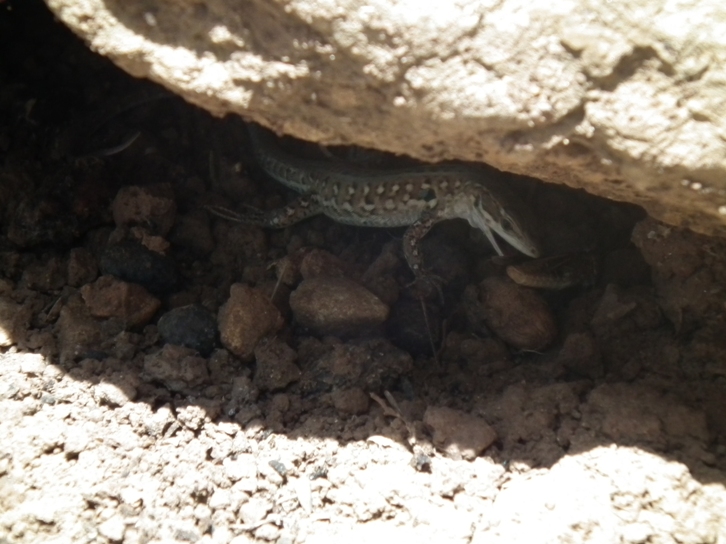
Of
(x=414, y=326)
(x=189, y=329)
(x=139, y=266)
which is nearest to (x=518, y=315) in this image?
(x=414, y=326)

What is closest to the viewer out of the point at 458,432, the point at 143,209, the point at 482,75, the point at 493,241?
the point at 482,75

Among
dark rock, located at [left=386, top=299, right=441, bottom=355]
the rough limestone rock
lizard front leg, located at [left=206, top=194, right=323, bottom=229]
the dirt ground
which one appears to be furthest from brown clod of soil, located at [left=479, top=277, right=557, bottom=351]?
lizard front leg, located at [left=206, top=194, right=323, bottom=229]

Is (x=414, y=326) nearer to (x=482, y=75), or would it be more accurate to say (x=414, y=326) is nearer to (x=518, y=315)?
(x=518, y=315)

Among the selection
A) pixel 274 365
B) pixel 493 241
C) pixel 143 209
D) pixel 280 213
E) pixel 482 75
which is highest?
pixel 482 75

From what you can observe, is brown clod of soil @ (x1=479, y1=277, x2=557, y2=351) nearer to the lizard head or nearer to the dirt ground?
the dirt ground

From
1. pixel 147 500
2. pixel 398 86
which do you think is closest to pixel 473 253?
pixel 398 86

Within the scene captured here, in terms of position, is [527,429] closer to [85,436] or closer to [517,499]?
[517,499]
